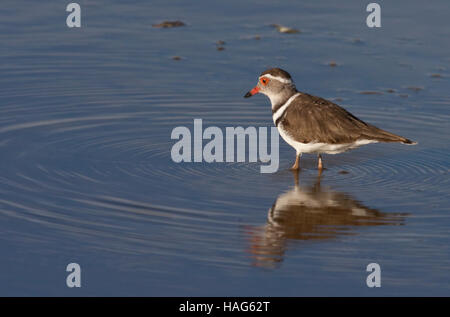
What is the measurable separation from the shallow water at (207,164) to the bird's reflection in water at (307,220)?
0.03 metres

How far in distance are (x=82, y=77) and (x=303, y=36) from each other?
14.9 ft

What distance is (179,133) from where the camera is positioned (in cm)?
1448

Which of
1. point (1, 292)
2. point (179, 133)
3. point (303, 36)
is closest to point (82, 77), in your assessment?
point (179, 133)

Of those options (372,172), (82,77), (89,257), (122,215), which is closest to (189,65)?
(82,77)

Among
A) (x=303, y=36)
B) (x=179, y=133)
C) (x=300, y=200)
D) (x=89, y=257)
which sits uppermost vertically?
(x=303, y=36)

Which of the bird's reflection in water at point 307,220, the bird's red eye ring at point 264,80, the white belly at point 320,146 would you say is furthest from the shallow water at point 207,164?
the bird's red eye ring at point 264,80

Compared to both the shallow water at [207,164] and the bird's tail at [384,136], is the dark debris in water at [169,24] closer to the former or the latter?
the shallow water at [207,164]

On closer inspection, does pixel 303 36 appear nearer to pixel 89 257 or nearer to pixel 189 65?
pixel 189 65

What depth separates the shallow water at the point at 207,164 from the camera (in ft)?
31.8

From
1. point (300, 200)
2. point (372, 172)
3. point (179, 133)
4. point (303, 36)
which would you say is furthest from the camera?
point (303, 36)

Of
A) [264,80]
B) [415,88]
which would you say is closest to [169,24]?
[264,80]

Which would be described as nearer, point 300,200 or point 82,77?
point 300,200
